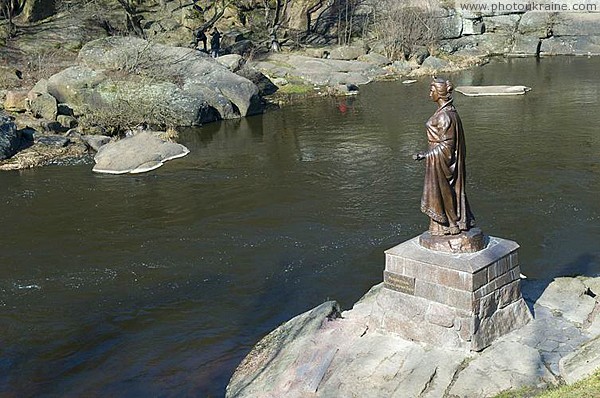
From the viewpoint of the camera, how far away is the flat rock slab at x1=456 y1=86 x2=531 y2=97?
114 feet

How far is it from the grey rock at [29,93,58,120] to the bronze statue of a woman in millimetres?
22601

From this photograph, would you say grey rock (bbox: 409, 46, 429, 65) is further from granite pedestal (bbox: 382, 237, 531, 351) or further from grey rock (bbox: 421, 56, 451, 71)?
granite pedestal (bbox: 382, 237, 531, 351)

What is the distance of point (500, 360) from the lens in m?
9.88

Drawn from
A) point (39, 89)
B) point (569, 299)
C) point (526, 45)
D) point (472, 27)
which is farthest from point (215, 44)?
point (569, 299)

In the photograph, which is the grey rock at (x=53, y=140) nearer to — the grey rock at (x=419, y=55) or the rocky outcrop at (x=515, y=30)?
the grey rock at (x=419, y=55)

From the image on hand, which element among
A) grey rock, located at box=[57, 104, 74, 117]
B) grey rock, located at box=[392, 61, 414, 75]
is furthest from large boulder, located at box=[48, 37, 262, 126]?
grey rock, located at box=[392, 61, 414, 75]

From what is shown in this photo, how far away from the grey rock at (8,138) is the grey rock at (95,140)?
2389 millimetres

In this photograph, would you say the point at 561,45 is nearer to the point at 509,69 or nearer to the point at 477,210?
the point at 509,69

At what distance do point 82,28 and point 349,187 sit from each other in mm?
30457

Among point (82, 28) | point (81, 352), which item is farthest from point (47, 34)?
point (81, 352)

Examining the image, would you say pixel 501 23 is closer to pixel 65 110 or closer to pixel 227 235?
pixel 65 110

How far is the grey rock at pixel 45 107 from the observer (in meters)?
29.4

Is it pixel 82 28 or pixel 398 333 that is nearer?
pixel 398 333

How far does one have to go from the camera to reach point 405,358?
33.6 feet
